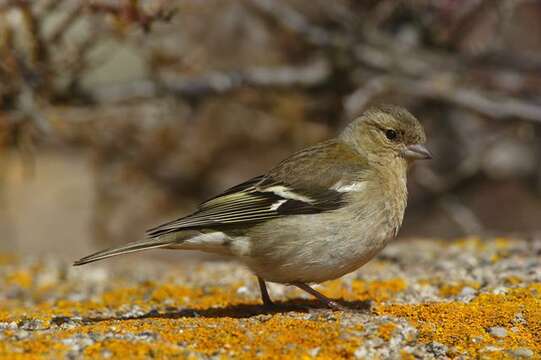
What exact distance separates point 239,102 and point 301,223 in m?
4.23

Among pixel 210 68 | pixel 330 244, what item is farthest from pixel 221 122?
pixel 330 244

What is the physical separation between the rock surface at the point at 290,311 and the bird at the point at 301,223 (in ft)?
1.00

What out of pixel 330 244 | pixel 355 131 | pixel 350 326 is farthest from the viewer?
pixel 355 131

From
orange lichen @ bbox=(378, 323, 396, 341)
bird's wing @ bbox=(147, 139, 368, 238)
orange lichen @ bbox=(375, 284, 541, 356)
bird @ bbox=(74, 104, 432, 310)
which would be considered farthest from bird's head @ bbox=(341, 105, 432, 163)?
orange lichen @ bbox=(378, 323, 396, 341)

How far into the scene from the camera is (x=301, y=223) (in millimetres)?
4594

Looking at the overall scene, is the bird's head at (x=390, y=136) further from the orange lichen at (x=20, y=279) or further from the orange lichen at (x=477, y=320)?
the orange lichen at (x=20, y=279)

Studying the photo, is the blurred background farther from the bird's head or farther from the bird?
the bird

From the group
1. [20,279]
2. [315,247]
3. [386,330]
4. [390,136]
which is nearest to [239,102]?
[20,279]

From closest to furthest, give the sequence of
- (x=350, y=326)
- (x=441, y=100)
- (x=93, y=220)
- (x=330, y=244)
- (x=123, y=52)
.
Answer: (x=350, y=326) < (x=330, y=244) < (x=441, y=100) < (x=93, y=220) < (x=123, y=52)

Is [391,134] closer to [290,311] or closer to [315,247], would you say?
Answer: [315,247]

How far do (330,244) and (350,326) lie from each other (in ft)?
1.92

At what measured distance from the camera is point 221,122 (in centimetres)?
880

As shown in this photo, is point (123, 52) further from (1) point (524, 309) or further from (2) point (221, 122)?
(1) point (524, 309)

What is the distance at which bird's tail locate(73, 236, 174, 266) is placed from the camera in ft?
14.2
